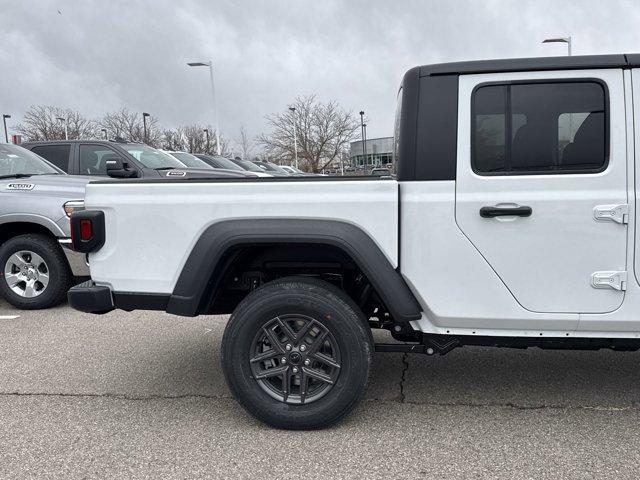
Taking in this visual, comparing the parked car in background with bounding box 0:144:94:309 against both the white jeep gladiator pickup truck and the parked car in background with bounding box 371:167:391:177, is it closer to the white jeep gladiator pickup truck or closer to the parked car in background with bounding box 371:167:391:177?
the white jeep gladiator pickup truck

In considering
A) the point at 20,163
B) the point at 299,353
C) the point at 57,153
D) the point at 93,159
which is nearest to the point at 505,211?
the point at 299,353

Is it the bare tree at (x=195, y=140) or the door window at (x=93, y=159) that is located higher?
the bare tree at (x=195, y=140)

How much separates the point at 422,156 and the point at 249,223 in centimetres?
100

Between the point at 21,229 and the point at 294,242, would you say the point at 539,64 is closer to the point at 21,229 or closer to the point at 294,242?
the point at 294,242

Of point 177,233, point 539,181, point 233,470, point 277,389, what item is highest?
point 539,181

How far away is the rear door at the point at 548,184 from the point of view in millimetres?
2752

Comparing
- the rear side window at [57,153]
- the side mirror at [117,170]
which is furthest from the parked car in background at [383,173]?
the rear side window at [57,153]

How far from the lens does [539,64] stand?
2.79 meters

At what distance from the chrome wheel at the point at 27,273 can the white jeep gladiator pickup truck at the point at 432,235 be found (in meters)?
2.93

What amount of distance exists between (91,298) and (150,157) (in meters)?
5.85

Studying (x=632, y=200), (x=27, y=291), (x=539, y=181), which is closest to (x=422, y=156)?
(x=539, y=181)

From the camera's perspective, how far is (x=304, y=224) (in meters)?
2.93

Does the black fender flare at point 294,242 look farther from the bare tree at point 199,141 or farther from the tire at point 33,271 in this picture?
the bare tree at point 199,141

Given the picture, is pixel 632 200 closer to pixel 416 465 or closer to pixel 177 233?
pixel 416 465
